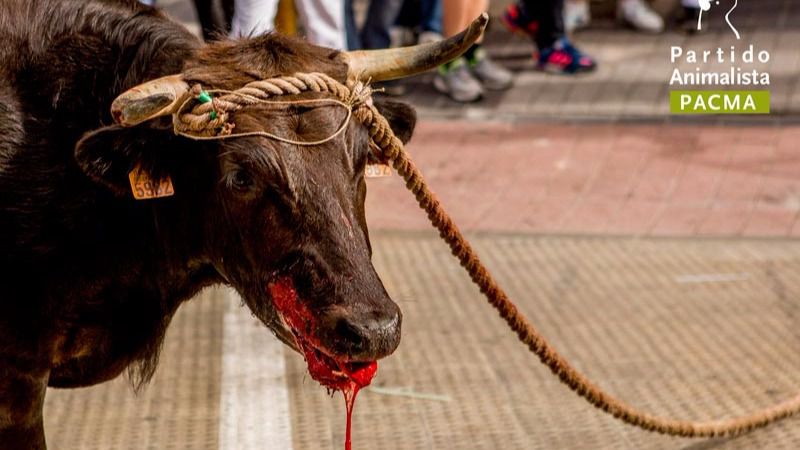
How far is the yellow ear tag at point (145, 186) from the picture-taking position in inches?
135

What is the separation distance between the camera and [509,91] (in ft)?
30.3

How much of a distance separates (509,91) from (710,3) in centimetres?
226

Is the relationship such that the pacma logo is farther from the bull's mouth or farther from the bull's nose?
the bull's nose

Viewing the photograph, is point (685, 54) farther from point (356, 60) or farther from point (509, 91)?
point (356, 60)

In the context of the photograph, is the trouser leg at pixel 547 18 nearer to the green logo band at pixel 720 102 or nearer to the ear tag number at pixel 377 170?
the green logo band at pixel 720 102

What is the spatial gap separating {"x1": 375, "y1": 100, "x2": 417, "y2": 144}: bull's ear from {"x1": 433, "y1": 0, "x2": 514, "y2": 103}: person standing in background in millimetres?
4659

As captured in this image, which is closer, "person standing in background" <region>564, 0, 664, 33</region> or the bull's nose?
the bull's nose

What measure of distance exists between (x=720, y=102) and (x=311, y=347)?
19.9 feet

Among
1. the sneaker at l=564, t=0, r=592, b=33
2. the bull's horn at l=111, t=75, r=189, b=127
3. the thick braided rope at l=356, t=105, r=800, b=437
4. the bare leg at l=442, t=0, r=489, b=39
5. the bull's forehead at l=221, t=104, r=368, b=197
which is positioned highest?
the bull's horn at l=111, t=75, r=189, b=127

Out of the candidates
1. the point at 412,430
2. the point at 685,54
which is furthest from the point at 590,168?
the point at 412,430

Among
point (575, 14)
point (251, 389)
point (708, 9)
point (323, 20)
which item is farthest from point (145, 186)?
point (708, 9)

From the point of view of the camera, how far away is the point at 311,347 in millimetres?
3199

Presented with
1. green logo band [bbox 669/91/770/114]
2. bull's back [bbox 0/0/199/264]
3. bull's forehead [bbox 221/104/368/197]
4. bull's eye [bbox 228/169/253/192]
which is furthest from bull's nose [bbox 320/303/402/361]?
green logo band [bbox 669/91/770/114]

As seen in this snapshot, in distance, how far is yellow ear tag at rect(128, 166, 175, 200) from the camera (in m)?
3.42
